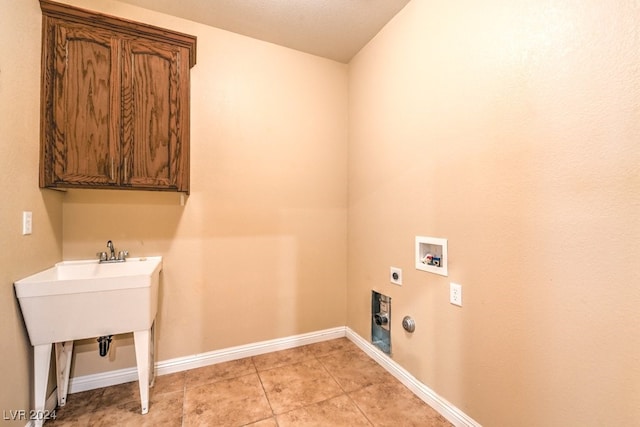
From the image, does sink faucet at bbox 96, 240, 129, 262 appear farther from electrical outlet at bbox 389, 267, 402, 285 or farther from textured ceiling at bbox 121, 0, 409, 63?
electrical outlet at bbox 389, 267, 402, 285

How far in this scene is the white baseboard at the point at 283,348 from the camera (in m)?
1.66

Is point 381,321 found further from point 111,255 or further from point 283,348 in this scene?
point 111,255

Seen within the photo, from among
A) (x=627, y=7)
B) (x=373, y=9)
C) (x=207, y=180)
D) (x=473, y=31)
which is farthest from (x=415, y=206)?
(x=207, y=180)

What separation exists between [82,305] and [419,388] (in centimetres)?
214

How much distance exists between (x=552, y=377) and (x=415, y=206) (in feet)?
3.62

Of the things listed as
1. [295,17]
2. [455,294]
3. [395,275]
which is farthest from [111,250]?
[455,294]

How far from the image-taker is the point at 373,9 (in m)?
2.00

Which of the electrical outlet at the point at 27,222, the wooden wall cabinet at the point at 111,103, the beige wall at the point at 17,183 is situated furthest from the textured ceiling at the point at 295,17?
the electrical outlet at the point at 27,222

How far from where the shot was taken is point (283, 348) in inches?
97.3

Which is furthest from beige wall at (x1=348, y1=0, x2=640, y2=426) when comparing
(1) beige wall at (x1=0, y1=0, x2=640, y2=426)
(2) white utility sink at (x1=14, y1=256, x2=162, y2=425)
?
(2) white utility sink at (x1=14, y1=256, x2=162, y2=425)

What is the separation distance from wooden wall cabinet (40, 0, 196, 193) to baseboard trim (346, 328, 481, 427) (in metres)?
2.02

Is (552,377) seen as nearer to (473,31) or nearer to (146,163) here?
(473,31)

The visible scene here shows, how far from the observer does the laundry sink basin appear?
4.67 feet

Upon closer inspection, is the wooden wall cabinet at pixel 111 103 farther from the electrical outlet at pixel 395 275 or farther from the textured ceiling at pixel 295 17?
the electrical outlet at pixel 395 275
